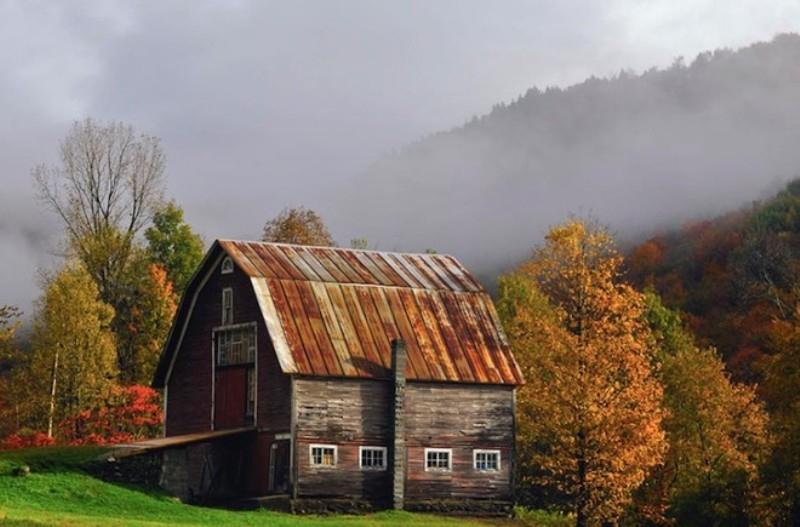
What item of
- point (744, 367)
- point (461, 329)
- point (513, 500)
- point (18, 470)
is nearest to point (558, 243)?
point (461, 329)

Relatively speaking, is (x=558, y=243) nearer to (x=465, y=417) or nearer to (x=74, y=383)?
(x=465, y=417)

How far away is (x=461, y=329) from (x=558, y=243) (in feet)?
22.0

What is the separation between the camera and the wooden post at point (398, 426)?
5428 centimetres

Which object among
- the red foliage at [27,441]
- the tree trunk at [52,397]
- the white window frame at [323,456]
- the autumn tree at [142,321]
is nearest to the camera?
the white window frame at [323,456]

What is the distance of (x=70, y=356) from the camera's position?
68250 millimetres

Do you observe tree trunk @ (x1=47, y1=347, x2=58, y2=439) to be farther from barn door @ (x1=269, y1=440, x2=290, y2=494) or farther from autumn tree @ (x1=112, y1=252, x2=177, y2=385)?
barn door @ (x1=269, y1=440, x2=290, y2=494)

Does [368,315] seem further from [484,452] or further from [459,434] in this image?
[484,452]

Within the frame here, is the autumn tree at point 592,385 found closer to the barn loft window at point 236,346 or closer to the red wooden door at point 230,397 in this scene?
the barn loft window at point 236,346

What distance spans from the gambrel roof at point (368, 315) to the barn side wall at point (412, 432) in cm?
65

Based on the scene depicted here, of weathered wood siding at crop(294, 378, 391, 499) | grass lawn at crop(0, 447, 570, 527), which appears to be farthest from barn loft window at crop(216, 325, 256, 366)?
grass lawn at crop(0, 447, 570, 527)

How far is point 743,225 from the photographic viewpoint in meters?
138

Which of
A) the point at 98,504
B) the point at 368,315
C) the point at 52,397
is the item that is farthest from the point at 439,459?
the point at 52,397

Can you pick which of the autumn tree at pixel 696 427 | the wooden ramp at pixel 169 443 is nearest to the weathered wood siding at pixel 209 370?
the wooden ramp at pixel 169 443

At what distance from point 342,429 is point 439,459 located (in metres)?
4.30
